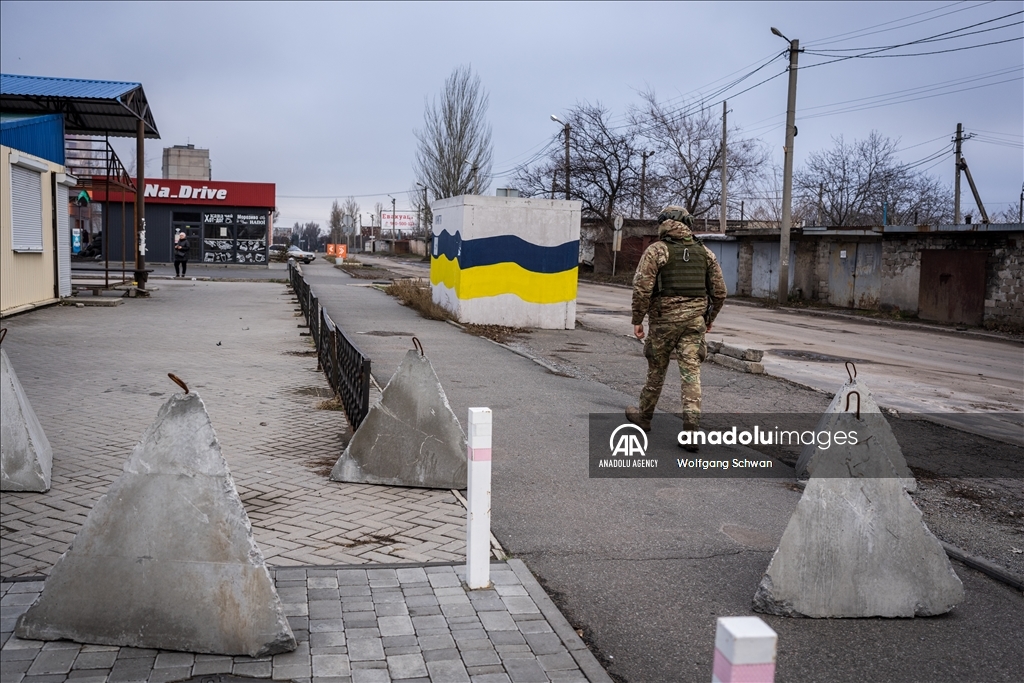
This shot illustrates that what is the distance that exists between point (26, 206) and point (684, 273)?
50.2 feet

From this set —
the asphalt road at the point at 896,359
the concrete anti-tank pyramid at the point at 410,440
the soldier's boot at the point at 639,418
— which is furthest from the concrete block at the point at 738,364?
the concrete anti-tank pyramid at the point at 410,440

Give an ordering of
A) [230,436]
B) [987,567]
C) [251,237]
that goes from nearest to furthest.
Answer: [987,567]
[230,436]
[251,237]

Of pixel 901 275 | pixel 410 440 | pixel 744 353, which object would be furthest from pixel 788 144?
pixel 410 440

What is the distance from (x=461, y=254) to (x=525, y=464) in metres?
11.7

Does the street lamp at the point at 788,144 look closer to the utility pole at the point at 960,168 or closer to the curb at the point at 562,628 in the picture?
the utility pole at the point at 960,168

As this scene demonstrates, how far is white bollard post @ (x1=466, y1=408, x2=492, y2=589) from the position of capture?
14.5ft

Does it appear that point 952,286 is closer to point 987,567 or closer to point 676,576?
point 987,567

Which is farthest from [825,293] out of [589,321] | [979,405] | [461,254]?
[979,405]

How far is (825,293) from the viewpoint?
1219 inches

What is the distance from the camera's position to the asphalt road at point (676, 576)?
3816 millimetres

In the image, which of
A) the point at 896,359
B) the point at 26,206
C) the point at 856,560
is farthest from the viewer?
the point at 26,206

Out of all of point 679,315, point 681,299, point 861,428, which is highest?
point 681,299

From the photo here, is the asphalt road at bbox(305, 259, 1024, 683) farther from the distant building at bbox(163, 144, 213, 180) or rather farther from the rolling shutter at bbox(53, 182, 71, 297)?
the distant building at bbox(163, 144, 213, 180)

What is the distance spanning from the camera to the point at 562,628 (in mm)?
4008
